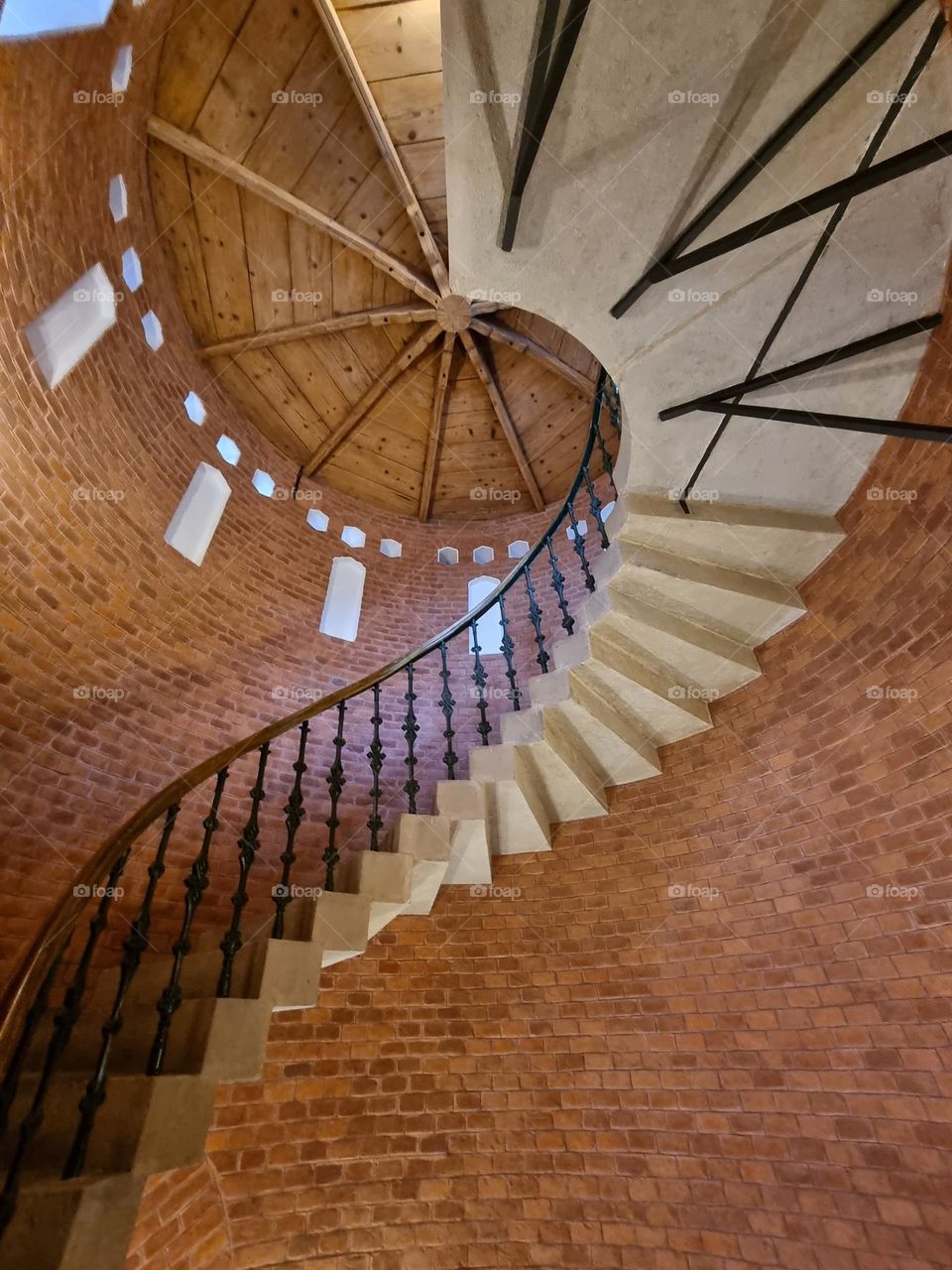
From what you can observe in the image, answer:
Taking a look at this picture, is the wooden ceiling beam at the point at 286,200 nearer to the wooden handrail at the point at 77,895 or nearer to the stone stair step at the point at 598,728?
the stone stair step at the point at 598,728

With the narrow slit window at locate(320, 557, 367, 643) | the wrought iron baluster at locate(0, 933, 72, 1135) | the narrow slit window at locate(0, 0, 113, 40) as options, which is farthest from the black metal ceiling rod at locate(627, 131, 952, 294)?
the narrow slit window at locate(320, 557, 367, 643)

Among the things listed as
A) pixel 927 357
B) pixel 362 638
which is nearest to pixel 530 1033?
pixel 362 638

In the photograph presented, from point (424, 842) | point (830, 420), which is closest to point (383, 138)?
point (830, 420)

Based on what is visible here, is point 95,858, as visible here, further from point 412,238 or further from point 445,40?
point 412,238

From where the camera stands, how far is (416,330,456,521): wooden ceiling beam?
7.12 meters

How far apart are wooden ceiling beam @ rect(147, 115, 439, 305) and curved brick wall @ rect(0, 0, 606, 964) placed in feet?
0.82

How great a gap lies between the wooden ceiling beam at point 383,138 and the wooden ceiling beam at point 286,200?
0.84ft

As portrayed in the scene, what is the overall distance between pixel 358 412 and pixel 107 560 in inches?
141

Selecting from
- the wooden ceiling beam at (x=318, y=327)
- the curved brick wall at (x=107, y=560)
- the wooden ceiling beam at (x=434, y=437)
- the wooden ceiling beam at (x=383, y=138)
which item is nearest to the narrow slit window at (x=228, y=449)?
the curved brick wall at (x=107, y=560)

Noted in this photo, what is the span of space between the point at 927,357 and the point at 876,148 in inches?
42.9

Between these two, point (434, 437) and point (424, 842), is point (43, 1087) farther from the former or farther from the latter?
point (434, 437)

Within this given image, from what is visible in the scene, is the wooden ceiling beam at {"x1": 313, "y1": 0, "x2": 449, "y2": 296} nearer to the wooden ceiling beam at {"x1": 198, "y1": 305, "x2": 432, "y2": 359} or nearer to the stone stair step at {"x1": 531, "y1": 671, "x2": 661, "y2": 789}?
the wooden ceiling beam at {"x1": 198, "y1": 305, "x2": 432, "y2": 359}

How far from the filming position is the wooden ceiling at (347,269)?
4.91 m

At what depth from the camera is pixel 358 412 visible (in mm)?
7066
